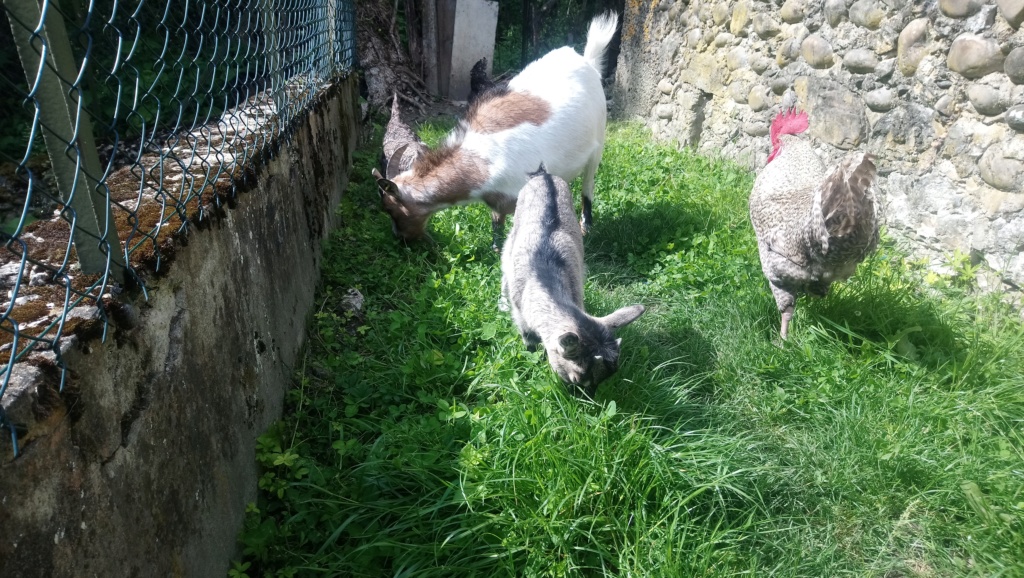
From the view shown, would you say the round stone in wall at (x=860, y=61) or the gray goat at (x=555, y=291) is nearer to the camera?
the gray goat at (x=555, y=291)

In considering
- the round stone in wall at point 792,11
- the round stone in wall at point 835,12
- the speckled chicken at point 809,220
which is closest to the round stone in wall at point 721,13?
the round stone in wall at point 792,11

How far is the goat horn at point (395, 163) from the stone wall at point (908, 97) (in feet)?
10.9

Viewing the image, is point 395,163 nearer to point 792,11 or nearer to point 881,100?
point 792,11

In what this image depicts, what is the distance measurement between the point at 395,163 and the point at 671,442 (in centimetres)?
394

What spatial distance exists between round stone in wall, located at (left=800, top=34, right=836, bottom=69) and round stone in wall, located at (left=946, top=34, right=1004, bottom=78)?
110cm

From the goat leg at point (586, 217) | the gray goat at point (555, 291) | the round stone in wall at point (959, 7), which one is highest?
the round stone in wall at point (959, 7)

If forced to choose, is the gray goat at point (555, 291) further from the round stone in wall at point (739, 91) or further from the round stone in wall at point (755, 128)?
the round stone in wall at point (739, 91)

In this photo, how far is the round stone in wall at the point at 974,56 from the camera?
342 centimetres

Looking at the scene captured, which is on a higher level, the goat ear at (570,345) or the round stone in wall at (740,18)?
the round stone in wall at (740,18)

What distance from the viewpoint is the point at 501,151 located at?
4480 millimetres

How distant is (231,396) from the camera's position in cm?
217

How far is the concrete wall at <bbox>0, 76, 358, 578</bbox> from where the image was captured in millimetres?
1175

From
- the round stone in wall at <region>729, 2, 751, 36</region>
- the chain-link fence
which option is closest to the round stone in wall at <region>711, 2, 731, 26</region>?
the round stone in wall at <region>729, 2, 751, 36</region>

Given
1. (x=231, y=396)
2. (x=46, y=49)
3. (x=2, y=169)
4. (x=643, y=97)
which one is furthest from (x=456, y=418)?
(x=643, y=97)
